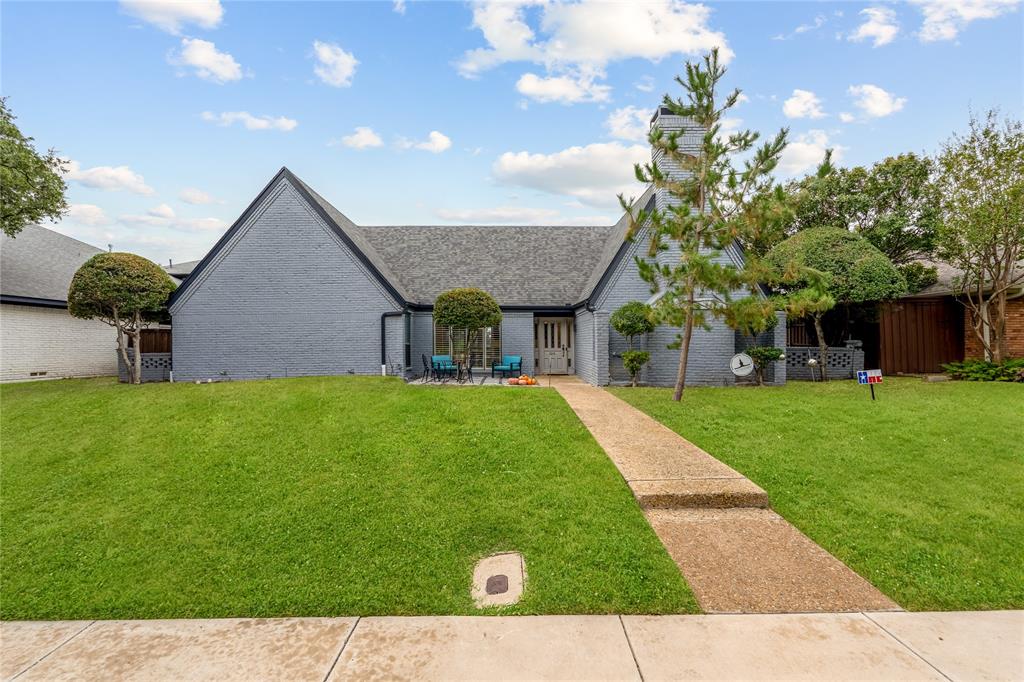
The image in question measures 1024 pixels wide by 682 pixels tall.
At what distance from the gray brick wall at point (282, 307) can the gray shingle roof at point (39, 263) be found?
701 cm

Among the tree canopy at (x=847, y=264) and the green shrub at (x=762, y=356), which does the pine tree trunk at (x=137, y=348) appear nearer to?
the green shrub at (x=762, y=356)

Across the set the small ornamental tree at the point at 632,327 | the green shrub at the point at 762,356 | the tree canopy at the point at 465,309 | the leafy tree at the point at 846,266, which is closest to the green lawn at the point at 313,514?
the tree canopy at the point at 465,309

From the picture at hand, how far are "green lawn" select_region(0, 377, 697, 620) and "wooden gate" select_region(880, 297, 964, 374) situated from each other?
51.3 ft

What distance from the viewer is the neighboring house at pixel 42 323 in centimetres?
1612

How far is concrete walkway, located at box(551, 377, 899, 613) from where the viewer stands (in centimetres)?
416

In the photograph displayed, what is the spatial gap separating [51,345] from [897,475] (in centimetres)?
2611

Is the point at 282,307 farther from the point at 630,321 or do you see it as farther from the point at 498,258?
the point at 630,321

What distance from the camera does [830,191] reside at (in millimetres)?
18391

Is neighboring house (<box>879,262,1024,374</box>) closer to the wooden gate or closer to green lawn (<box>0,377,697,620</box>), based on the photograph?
the wooden gate

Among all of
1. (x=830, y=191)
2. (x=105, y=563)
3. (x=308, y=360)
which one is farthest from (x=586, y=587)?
(x=830, y=191)

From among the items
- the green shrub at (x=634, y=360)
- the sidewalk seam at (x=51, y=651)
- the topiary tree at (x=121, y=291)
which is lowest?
the sidewalk seam at (x=51, y=651)

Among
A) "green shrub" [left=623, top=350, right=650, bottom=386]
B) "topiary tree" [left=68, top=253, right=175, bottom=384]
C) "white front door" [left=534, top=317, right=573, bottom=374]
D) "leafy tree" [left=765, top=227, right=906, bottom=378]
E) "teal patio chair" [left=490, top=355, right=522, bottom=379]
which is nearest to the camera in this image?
"topiary tree" [left=68, top=253, right=175, bottom=384]

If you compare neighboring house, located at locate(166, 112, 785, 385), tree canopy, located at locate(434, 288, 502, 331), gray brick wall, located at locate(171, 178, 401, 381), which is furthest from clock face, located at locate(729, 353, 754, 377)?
gray brick wall, located at locate(171, 178, 401, 381)

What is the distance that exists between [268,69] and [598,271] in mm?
11738
